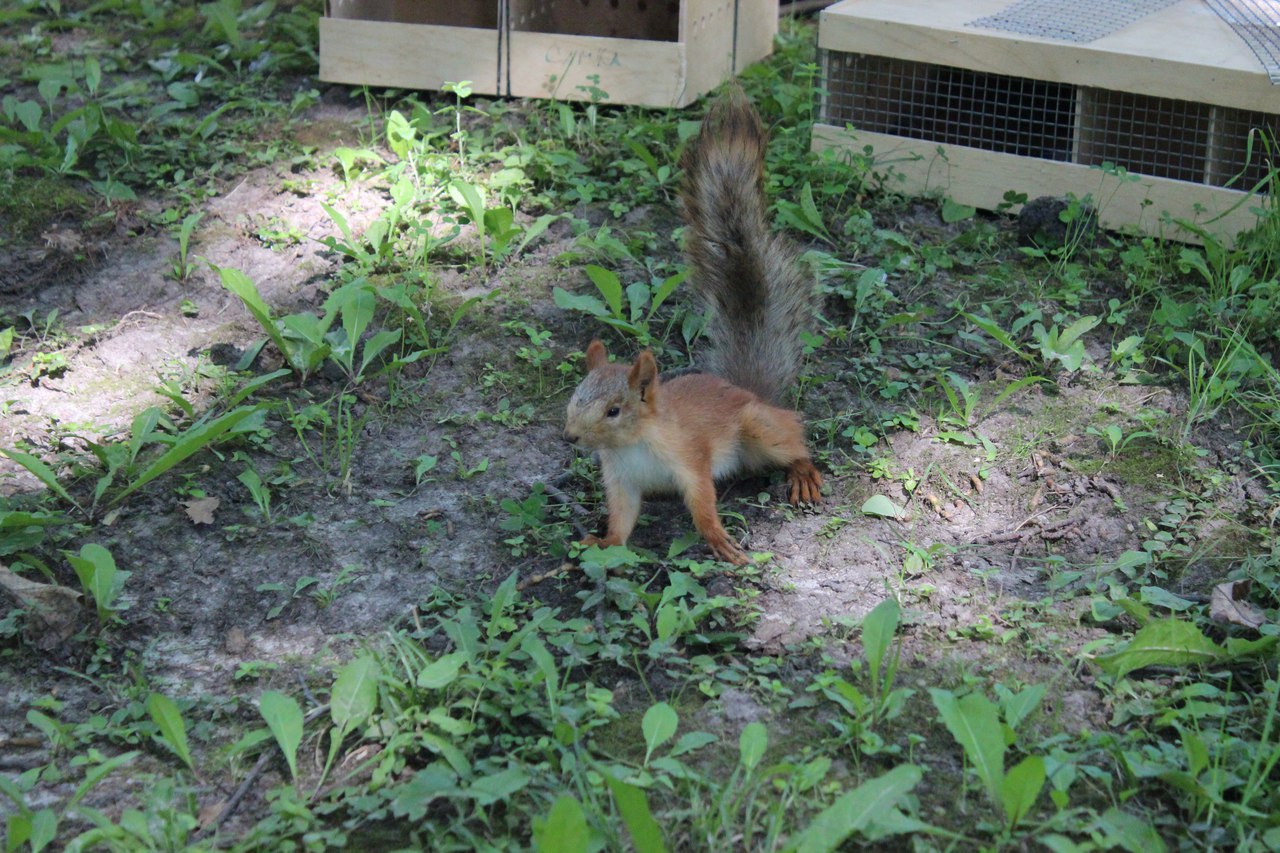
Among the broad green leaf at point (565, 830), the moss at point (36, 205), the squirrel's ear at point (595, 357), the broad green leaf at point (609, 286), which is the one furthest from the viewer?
the moss at point (36, 205)

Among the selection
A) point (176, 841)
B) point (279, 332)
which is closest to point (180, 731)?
point (176, 841)

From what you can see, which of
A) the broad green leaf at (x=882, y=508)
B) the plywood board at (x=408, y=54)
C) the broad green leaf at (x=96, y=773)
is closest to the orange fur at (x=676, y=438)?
the broad green leaf at (x=882, y=508)

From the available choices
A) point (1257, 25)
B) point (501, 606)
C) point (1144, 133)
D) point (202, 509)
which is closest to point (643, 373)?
point (501, 606)

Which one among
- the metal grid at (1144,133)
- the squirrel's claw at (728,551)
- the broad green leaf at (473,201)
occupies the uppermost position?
the metal grid at (1144,133)

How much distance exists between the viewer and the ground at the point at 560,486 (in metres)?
2.24

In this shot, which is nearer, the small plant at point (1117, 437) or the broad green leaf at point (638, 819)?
the broad green leaf at point (638, 819)

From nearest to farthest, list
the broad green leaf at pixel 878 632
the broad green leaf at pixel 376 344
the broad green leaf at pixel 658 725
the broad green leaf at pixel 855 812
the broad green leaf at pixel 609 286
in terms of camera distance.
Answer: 1. the broad green leaf at pixel 855 812
2. the broad green leaf at pixel 658 725
3. the broad green leaf at pixel 878 632
4. the broad green leaf at pixel 376 344
5. the broad green leaf at pixel 609 286

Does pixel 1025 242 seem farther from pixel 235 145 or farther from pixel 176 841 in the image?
pixel 176 841

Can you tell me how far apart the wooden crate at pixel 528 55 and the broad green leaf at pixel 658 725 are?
2643mm

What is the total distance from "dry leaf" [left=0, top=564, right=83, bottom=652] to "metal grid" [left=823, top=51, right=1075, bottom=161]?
2753 millimetres

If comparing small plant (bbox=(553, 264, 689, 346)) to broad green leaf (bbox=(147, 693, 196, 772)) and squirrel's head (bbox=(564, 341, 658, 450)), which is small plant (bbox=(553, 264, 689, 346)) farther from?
broad green leaf (bbox=(147, 693, 196, 772))

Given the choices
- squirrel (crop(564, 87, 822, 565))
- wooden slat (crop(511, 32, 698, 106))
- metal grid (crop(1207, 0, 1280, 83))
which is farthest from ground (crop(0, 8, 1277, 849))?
metal grid (crop(1207, 0, 1280, 83))

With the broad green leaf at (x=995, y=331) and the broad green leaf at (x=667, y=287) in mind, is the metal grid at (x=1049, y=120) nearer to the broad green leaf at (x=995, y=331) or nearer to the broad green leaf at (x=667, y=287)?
the broad green leaf at (x=995, y=331)

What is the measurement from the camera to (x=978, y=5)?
4031 mm
